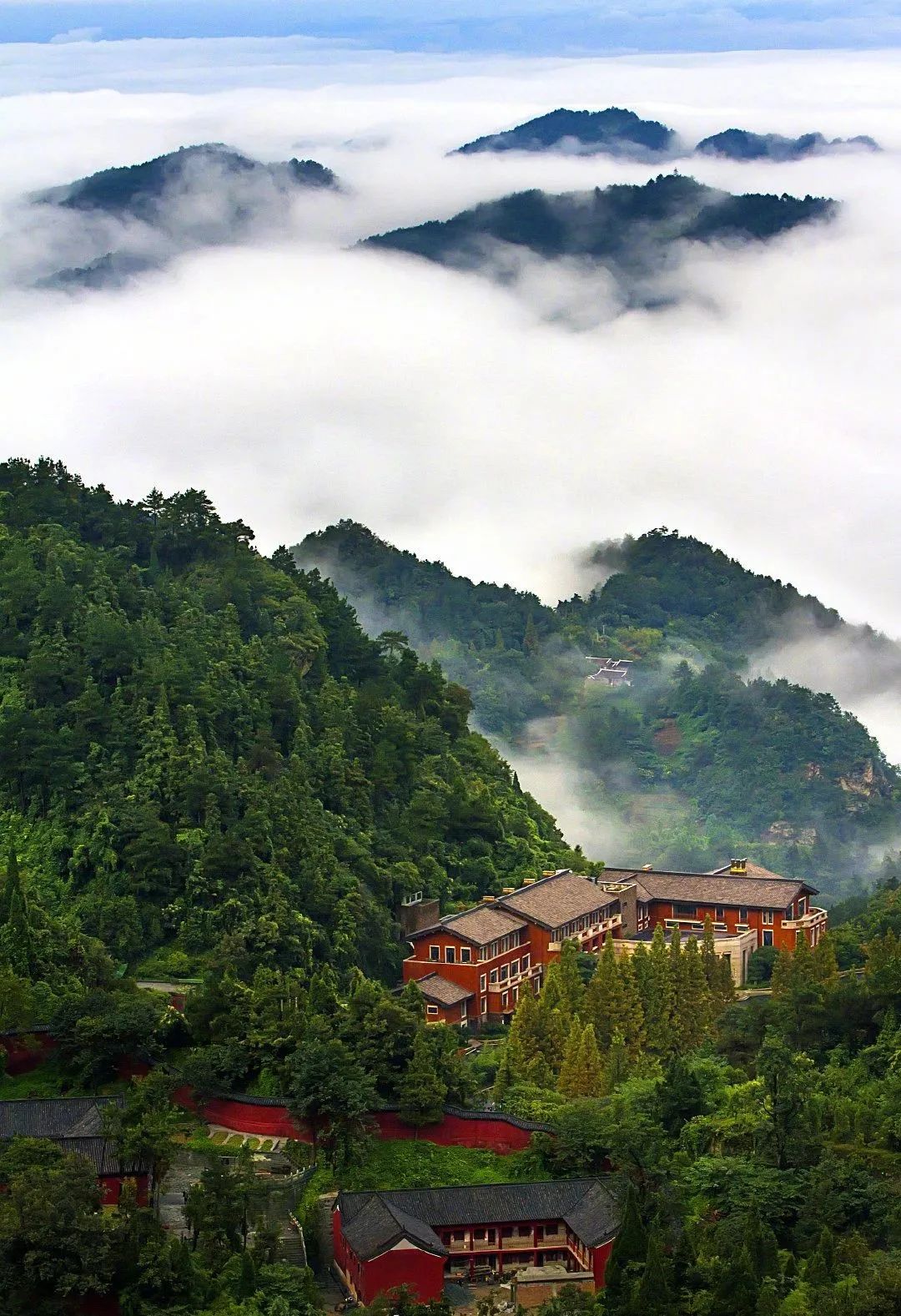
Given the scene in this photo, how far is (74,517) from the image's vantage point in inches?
2862

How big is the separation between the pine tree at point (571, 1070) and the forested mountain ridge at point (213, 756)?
8.97m

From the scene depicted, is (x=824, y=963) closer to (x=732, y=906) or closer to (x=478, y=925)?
(x=478, y=925)

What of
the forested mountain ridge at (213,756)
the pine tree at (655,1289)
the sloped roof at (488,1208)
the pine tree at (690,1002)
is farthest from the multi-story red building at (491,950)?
the pine tree at (655,1289)

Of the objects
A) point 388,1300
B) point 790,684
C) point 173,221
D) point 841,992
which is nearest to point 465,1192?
point 388,1300

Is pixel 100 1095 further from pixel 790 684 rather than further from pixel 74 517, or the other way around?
pixel 790 684

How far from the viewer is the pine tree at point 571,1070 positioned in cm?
4950

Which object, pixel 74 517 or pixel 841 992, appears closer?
pixel 841 992

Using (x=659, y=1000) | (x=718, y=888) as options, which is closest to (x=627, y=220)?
(x=718, y=888)

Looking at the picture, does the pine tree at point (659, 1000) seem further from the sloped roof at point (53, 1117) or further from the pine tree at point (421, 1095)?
the sloped roof at point (53, 1117)

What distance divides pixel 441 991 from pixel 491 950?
2.05m

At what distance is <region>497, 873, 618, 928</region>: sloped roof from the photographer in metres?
63.4

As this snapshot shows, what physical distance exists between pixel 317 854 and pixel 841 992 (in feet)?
50.0

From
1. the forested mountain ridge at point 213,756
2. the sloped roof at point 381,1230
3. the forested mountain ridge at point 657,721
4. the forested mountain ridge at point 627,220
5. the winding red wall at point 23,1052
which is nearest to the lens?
the sloped roof at point 381,1230

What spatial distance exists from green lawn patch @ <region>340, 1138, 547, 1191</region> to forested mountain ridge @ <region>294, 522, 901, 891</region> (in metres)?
58.2
